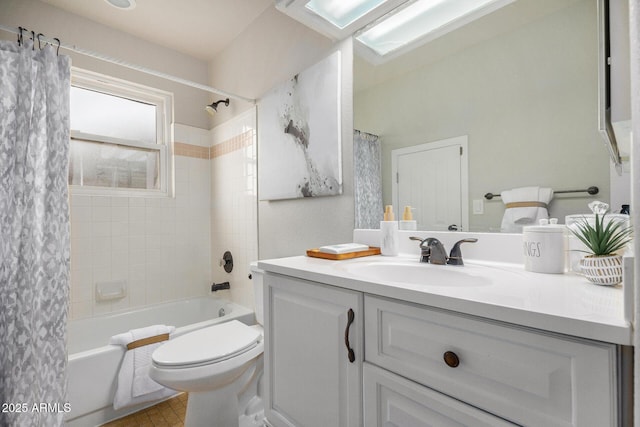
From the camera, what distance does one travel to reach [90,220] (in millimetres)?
2145

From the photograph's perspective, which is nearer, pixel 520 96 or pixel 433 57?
pixel 520 96

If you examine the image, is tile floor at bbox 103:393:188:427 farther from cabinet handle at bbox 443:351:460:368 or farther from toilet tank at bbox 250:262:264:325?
cabinet handle at bbox 443:351:460:368

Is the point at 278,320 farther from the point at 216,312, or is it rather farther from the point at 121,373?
the point at 216,312

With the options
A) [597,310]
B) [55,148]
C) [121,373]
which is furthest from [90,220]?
[597,310]

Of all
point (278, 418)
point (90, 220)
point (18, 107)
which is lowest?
point (278, 418)

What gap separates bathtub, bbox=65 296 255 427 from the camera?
4.97 feet

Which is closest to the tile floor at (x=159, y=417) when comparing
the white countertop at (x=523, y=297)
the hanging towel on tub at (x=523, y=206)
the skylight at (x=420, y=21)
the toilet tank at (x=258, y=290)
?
the toilet tank at (x=258, y=290)

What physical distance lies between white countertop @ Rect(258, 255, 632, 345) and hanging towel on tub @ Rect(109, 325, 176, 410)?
1265mm

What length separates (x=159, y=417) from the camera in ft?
5.43

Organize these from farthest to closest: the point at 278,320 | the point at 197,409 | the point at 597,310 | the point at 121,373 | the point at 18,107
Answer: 1. the point at 121,373
2. the point at 18,107
3. the point at 197,409
4. the point at 278,320
5. the point at 597,310

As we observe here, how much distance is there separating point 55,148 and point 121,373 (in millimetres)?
1200

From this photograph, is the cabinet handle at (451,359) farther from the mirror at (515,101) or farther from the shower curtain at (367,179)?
the shower curtain at (367,179)

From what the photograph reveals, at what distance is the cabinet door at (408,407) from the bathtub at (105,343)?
4.73 feet

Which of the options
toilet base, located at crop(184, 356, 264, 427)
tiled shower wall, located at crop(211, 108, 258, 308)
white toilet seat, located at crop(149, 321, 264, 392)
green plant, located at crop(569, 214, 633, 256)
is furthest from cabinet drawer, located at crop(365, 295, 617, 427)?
tiled shower wall, located at crop(211, 108, 258, 308)
